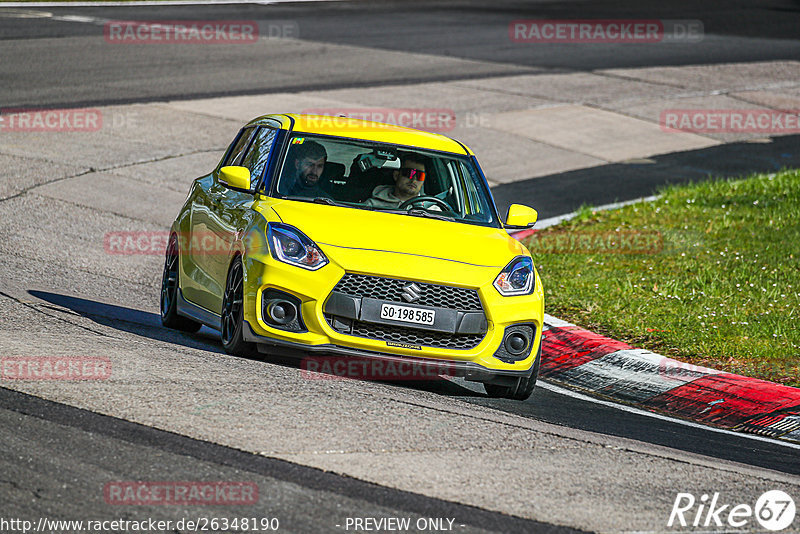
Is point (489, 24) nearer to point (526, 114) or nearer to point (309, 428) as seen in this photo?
point (526, 114)

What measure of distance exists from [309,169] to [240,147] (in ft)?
3.88

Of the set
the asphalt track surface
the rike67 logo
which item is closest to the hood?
the asphalt track surface

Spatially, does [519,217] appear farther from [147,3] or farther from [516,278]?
[147,3]

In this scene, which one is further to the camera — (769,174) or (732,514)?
(769,174)

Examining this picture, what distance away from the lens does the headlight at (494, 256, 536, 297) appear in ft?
25.8

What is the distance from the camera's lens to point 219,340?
9.30 meters

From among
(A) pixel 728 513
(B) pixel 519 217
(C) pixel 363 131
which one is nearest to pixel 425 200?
(B) pixel 519 217

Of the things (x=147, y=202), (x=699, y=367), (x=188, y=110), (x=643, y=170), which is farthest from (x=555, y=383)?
(x=188, y=110)

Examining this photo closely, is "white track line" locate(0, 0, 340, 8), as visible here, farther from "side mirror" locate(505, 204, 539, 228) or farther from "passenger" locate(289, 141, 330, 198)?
"side mirror" locate(505, 204, 539, 228)

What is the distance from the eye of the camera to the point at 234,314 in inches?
314

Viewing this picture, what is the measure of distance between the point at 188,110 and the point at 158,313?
9829mm

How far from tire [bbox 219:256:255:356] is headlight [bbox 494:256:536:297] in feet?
5.46

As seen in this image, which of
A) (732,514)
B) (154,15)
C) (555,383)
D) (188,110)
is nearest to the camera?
(732,514)

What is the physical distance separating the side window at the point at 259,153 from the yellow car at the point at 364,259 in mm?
17
